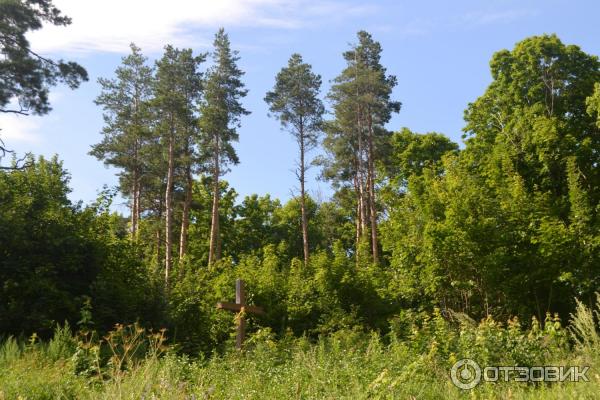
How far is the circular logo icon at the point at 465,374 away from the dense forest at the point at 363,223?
41 centimetres

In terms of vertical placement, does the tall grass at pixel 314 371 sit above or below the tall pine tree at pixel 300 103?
below

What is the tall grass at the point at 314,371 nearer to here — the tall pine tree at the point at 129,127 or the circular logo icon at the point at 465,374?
the circular logo icon at the point at 465,374

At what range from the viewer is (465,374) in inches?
314

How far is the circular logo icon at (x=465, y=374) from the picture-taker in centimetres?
749

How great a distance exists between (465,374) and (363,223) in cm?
2599

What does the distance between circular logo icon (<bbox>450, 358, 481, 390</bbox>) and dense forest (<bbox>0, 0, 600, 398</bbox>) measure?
0.41 meters

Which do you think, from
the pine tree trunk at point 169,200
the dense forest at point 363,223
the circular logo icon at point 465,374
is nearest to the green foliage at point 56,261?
the dense forest at point 363,223

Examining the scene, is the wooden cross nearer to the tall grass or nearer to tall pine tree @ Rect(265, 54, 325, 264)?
the tall grass

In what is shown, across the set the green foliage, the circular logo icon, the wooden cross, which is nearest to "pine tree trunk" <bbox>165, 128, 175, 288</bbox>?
the green foliage

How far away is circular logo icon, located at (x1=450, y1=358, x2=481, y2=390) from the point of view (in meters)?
7.49
